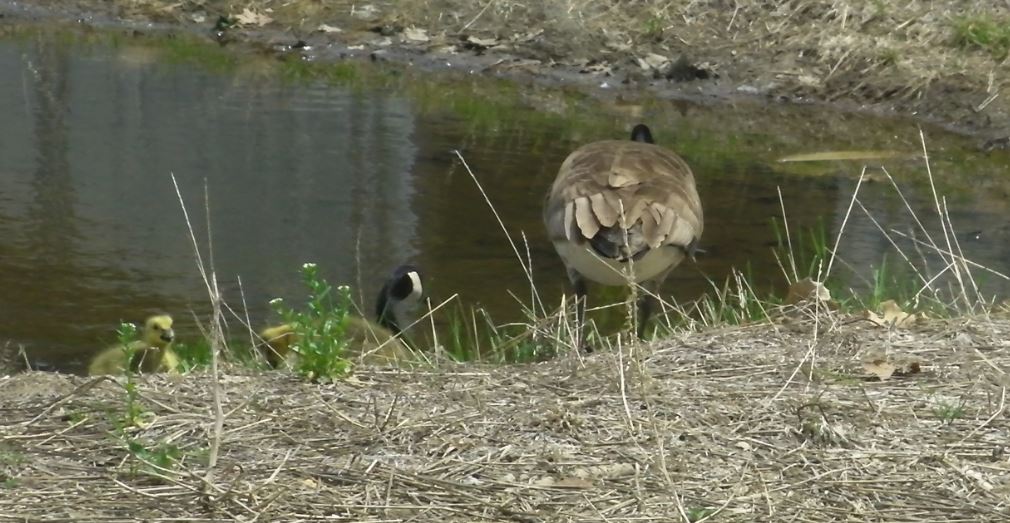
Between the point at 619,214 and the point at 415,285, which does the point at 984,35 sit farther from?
the point at 619,214

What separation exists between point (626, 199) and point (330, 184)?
180 inches

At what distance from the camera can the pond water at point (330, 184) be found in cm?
876

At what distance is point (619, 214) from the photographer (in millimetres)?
6488

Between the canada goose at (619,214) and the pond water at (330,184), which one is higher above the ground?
the canada goose at (619,214)

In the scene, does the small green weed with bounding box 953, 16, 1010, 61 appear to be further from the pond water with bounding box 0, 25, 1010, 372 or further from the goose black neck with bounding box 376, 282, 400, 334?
the goose black neck with bounding box 376, 282, 400, 334

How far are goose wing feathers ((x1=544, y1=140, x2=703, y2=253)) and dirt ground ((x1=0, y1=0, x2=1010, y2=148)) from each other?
7019mm

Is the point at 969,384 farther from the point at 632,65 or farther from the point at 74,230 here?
the point at 632,65

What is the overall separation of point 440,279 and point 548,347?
9.31 ft

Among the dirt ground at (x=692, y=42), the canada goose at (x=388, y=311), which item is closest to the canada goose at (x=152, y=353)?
the canada goose at (x=388, y=311)

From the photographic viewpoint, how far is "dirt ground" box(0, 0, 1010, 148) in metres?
14.4

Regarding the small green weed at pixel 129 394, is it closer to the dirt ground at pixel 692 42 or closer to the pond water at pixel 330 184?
the pond water at pixel 330 184

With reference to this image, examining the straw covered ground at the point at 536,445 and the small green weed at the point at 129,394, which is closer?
the straw covered ground at the point at 536,445

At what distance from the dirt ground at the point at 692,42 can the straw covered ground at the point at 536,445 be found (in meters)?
9.21

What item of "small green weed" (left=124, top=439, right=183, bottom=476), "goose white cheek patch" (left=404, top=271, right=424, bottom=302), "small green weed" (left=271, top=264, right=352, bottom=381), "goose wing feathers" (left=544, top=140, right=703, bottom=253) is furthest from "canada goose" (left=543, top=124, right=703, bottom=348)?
"small green weed" (left=124, top=439, right=183, bottom=476)
